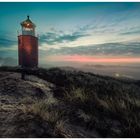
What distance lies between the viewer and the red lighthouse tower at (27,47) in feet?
44.2

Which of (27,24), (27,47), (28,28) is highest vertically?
(27,24)

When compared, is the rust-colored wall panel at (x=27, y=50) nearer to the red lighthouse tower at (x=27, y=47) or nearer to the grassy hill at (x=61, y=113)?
the red lighthouse tower at (x=27, y=47)

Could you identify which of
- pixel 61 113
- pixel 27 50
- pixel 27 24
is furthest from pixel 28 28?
pixel 61 113

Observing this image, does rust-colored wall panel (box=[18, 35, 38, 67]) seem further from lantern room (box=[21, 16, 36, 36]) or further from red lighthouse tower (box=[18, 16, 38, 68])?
lantern room (box=[21, 16, 36, 36])

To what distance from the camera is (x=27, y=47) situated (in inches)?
551

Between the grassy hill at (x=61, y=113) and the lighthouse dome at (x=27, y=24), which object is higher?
the lighthouse dome at (x=27, y=24)

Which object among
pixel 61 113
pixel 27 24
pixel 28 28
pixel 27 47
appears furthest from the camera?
pixel 27 47

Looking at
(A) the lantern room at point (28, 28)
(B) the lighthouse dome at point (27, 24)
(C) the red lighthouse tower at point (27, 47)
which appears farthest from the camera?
(C) the red lighthouse tower at point (27, 47)

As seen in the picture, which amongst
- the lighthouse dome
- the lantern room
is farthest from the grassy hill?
the lantern room

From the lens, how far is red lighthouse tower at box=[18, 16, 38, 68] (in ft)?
44.2

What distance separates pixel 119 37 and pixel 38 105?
575cm

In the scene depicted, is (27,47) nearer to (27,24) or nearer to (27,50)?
(27,50)

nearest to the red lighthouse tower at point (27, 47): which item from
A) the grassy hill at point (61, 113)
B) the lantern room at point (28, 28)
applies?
the lantern room at point (28, 28)

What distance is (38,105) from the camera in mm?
4355
